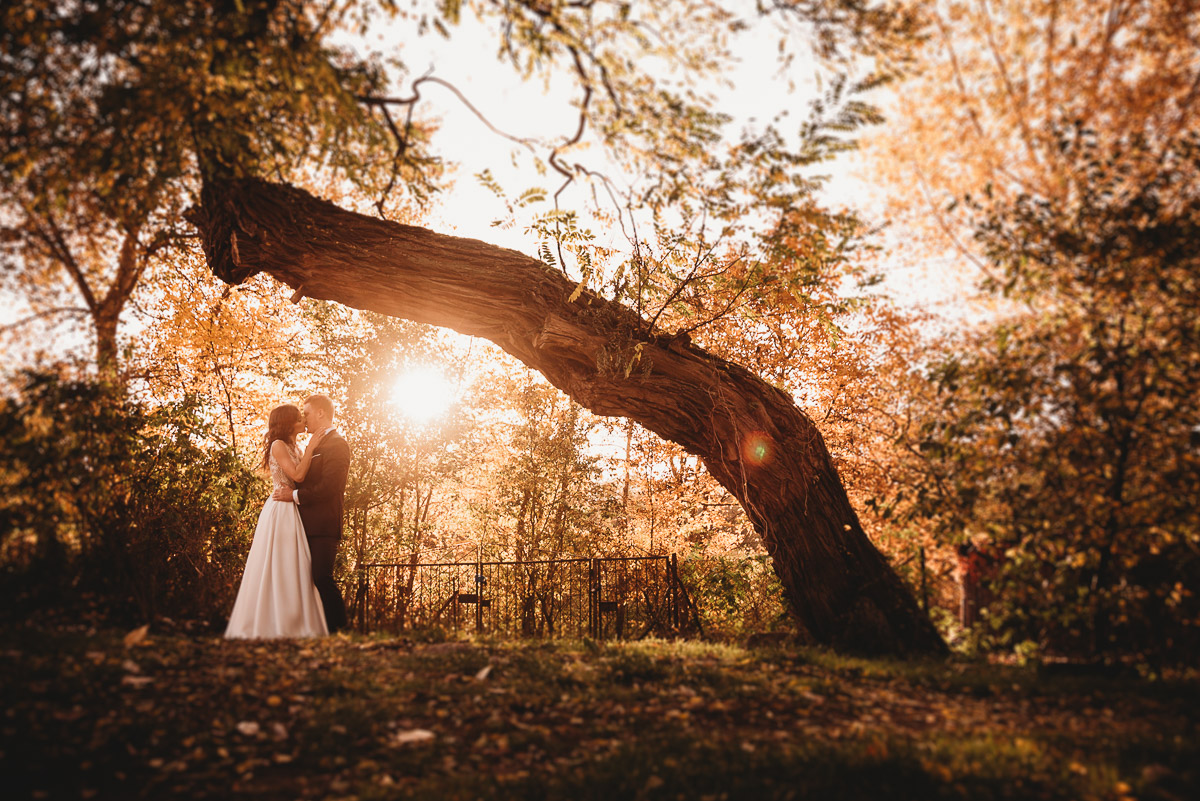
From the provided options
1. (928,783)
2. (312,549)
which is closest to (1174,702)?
(928,783)

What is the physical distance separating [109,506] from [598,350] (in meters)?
4.44

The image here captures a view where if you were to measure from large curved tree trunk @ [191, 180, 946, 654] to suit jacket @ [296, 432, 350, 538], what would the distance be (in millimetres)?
1655

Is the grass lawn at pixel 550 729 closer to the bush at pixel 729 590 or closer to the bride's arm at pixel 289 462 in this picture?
the bride's arm at pixel 289 462

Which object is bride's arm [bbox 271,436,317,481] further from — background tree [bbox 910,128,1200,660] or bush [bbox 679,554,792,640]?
bush [bbox 679,554,792,640]

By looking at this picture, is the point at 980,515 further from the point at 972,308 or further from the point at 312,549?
the point at 312,549

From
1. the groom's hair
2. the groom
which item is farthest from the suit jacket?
the groom's hair

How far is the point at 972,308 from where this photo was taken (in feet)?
18.3

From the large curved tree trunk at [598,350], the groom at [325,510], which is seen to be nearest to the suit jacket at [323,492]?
the groom at [325,510]

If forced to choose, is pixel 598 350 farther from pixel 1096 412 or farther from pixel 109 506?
pixel 109 506

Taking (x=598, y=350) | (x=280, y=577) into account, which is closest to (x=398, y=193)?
(x=598, y=350)

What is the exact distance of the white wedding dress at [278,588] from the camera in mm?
6301

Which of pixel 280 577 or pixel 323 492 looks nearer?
pixel 280 577

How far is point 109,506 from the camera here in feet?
17.8

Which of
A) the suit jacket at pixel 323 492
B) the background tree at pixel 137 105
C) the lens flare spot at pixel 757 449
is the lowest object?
the suit jacket at pixel 323 492
